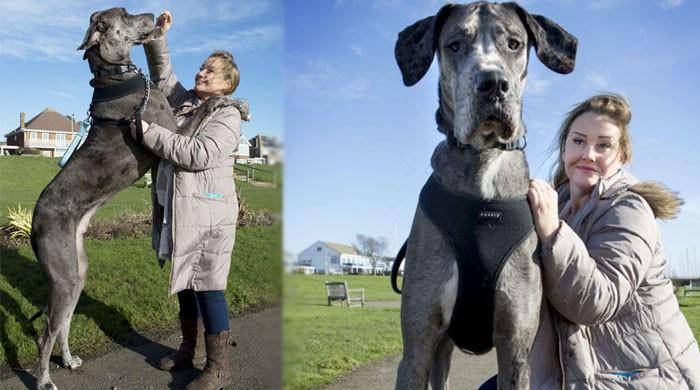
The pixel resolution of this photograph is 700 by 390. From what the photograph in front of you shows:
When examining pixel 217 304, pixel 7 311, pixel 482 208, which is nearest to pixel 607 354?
pixel 482 208

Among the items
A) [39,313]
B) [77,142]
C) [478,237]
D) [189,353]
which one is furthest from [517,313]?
[39,313]

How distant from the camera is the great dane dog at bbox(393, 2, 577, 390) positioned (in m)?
2.23

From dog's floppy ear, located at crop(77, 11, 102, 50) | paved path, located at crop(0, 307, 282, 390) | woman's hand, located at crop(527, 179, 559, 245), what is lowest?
paved path, located at crop(0, 307, 282, 390)

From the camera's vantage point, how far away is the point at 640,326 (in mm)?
2662

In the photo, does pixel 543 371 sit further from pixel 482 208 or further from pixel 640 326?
pixel 482 208

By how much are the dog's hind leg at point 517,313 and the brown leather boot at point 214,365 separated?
8.90 feet

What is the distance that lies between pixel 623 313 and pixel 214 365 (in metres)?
3.02

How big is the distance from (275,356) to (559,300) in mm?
1567

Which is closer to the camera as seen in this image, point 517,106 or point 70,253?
point 517,106

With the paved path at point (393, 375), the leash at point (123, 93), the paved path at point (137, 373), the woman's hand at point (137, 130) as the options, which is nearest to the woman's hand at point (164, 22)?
the leash at point (123, 93)

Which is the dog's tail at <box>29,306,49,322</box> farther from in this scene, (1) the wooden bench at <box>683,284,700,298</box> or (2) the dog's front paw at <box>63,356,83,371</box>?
(1) the wooden bench at <box>683,284,700,298</box>

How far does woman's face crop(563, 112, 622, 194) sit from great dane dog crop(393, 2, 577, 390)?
755mm

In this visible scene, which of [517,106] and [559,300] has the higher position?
[517,106]

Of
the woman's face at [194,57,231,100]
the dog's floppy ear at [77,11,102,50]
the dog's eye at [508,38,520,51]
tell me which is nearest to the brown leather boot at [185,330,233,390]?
the woman's face at [194,57,231,100]
